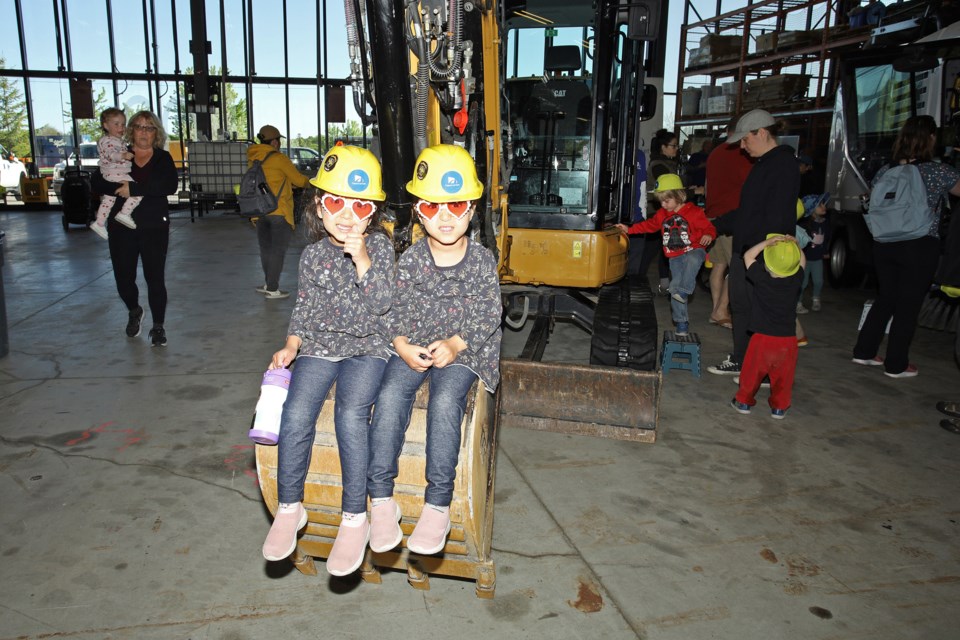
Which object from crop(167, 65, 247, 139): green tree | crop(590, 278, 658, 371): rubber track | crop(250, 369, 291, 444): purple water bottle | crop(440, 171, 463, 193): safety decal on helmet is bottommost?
crop(590, 278, 658, 371): rubber track

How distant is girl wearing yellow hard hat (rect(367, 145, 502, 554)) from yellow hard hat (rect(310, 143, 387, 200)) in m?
0.16

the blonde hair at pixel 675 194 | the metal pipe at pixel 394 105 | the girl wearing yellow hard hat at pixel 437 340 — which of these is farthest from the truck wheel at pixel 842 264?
the girl wearing yellow hard hat at pixel 437 340

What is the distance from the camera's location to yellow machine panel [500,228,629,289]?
530 cm

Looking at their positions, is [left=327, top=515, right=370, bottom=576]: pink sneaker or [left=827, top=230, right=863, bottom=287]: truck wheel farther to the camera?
[left=827, top=230, right=863, bottom=287]: truck wheel

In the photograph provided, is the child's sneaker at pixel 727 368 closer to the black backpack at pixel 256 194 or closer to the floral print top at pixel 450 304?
the floral print top at pixel 450 304

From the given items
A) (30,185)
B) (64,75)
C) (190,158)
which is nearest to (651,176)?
(190,158)

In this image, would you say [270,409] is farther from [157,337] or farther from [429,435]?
[157,337]

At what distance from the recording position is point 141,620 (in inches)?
103

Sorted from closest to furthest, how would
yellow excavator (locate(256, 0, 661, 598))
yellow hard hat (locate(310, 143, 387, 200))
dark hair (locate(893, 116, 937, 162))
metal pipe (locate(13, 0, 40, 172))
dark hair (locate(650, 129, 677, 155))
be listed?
yellow hard hat (locate(310, 143, 387, 200))
yellow excavator (locate(256, 0, 661, 598))
dark hair (locate(893, 116, 937, 162))
dark hair (locate(650, 129, 677, 155))
metal pipe (locate(13, 0, 40, 172))

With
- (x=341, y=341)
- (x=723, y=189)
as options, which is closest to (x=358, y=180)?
(x=341, y=341)

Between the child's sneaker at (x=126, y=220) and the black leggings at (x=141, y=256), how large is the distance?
0.28ft

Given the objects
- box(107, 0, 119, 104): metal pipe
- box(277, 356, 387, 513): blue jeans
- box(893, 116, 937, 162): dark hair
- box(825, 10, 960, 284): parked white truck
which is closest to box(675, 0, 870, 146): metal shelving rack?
box(825, 10, 960, 284): parked white truck

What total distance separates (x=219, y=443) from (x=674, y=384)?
3.35 metres

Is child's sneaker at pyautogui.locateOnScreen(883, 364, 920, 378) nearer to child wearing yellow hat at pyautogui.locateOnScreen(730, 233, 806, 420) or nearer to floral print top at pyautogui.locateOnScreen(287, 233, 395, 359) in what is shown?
child wearing yellow hat at pyautogui.locateOnScreen(730, 233, 806, 420)
